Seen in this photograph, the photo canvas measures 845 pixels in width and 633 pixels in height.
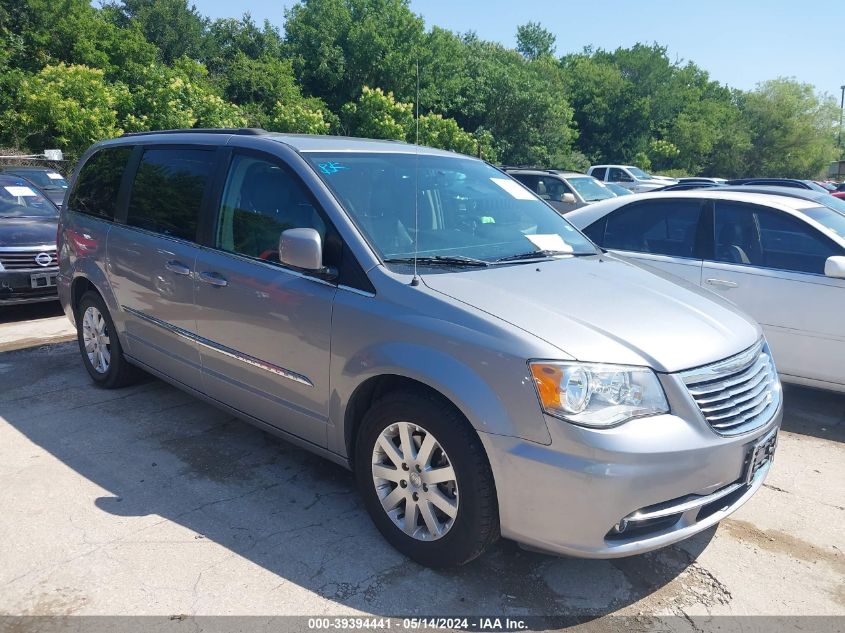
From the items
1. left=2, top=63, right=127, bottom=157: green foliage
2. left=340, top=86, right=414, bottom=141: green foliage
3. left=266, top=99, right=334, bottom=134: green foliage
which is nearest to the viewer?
left=2, top=63, right=127, bottom=157: green foliage

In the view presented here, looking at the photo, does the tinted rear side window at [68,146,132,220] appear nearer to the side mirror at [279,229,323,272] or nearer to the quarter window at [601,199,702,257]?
the side mirror at [279,229,323,272]

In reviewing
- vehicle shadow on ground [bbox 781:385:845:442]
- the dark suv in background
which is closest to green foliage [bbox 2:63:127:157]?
the dark suv in background

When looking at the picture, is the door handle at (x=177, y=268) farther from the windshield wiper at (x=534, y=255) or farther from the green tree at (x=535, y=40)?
the green tree at (x=535, y=40)

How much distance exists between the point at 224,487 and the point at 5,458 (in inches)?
55.8

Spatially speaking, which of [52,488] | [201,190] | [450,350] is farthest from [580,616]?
[201,190]

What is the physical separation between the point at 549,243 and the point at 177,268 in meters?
2.19

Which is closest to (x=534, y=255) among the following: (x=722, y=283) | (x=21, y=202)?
(x=722, y=283)

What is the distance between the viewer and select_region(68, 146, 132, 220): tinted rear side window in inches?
198

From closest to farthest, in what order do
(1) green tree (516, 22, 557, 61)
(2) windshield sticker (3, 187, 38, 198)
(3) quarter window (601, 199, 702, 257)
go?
(3) quarter window (601, 199, 702, 257), (2) windshield sticker (3, 187, 38, 198), (1) green tree (516, 22, 557, 61)

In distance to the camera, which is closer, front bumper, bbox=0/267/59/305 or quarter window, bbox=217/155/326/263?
quarter window, bbox=217/155/326/263

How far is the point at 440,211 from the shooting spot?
12.5ft

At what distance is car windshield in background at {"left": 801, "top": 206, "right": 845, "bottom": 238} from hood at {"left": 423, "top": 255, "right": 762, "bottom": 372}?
219 cm

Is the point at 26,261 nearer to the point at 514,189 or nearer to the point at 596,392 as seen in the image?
the point at 514,189

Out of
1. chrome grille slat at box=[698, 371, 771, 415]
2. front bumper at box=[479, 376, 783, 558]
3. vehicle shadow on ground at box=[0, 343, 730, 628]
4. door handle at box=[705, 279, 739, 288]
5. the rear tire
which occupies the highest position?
door handle at box=[705, 279, 739, 288]
